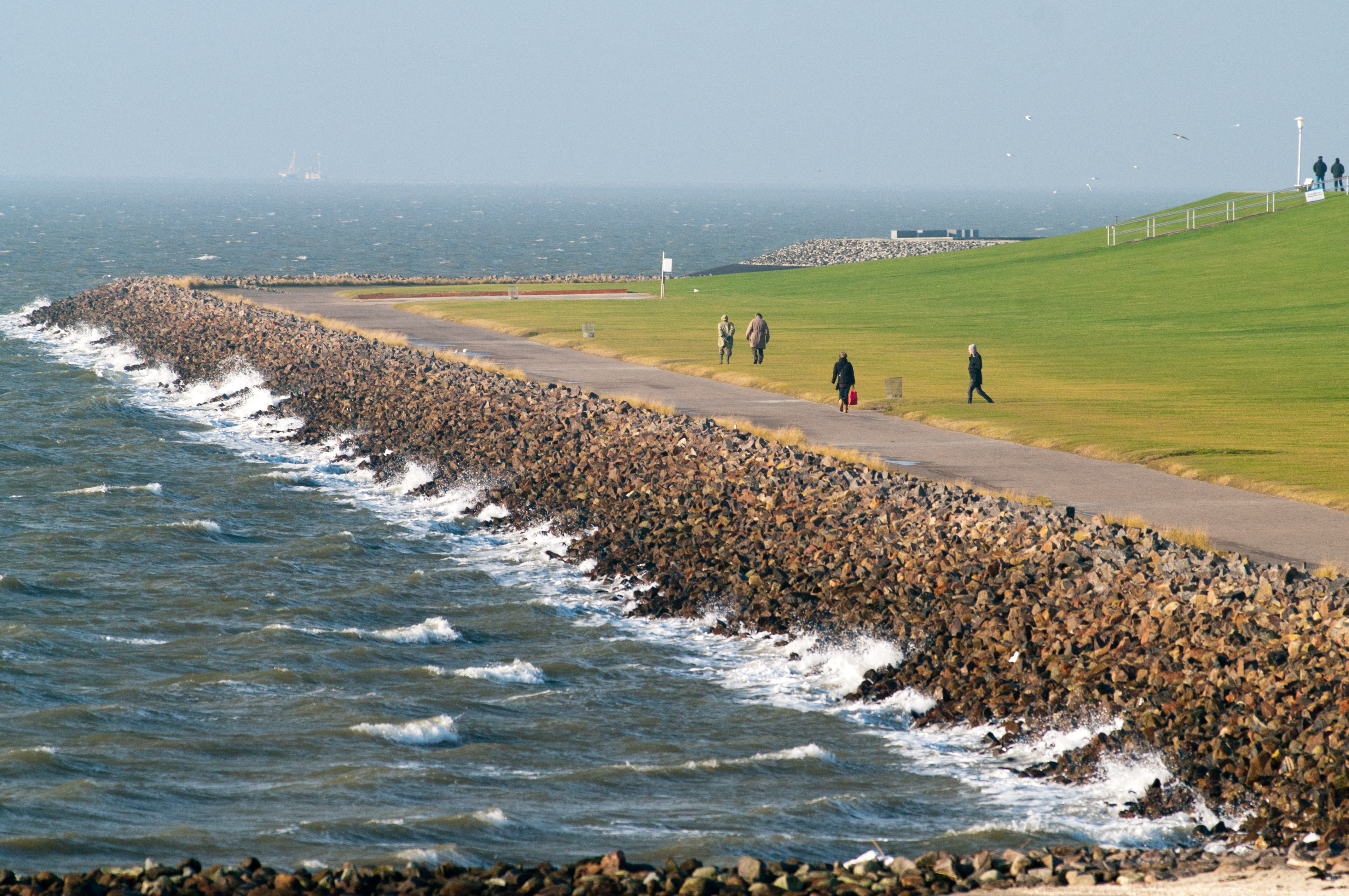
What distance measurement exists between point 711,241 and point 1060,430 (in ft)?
512

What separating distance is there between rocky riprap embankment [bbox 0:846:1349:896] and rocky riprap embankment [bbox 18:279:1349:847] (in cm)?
184

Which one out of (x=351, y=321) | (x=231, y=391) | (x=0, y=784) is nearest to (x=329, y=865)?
(x=0, y=784)

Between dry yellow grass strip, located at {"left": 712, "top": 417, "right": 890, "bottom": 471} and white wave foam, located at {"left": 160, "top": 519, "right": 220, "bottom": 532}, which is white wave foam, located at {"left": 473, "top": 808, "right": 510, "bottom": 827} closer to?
dry yellow grass strip, located at {"left": 712, "top": 417, "right": 890, "bottom": 471}

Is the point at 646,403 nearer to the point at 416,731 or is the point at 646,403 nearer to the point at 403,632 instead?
the point at 403,632

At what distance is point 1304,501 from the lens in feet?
77.3

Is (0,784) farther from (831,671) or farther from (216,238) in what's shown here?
(216,238)

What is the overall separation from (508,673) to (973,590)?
6538 millimetres

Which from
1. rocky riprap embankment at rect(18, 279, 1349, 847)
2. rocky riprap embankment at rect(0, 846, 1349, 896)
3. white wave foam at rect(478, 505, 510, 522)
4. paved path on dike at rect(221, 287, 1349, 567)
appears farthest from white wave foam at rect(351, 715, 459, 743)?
white wave foam at rect(478, 505, 510, 522)

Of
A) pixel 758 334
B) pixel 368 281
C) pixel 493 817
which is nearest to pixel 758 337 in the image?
pixel 758 334

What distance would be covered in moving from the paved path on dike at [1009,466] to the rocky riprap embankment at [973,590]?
1.96 m

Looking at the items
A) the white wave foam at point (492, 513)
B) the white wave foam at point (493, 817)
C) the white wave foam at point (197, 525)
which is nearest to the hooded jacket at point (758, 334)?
the white wave foam at point (492, 513)

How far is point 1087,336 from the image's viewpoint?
181 feet

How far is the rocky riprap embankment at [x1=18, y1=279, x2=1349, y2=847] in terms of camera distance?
14586 mm

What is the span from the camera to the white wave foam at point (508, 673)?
765 inches
